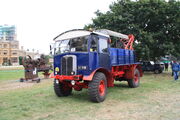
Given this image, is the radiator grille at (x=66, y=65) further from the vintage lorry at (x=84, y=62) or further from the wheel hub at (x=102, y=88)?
the wheel hub at (x=102, y=88)

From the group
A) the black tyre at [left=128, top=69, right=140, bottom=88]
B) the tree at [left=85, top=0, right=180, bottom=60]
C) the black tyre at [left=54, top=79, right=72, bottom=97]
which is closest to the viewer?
the black tyre at [left=54, top=79, right=72, bottom=97]

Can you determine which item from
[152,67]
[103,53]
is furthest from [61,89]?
[152,67]

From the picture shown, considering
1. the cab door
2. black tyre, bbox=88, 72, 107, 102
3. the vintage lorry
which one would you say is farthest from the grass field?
the cab door

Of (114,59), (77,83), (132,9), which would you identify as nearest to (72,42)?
(77,83)

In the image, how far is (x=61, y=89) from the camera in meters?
8.46

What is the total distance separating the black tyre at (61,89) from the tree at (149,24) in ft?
34.1

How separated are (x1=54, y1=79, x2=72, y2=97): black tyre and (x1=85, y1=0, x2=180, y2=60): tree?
10397mm

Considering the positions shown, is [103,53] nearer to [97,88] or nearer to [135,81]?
[97,88]

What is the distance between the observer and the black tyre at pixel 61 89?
828 centimetres

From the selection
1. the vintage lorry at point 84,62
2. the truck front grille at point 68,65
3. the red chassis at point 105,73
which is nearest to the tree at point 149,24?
the red chassis at point 105,73

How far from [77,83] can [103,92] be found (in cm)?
121

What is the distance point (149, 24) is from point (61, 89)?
14.5 meters

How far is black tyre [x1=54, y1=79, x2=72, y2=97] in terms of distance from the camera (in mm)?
8284

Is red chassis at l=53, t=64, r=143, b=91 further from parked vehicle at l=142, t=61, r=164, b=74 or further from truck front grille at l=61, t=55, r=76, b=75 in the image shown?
parked vehicle at l=142, t=61, r=164, b=74
